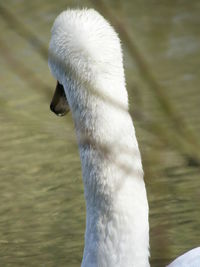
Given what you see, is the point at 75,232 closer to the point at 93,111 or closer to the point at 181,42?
the point at 93,111

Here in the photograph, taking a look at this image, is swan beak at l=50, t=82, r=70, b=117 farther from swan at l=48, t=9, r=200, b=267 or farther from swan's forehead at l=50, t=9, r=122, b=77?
swan's forehead at l=50, t=9, r=122, b=77

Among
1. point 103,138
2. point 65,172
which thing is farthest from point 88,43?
point 65,172

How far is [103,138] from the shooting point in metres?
3.19

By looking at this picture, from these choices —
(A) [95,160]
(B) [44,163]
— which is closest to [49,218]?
(B) [44,163]

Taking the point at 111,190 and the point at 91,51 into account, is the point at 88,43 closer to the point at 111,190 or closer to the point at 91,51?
the point at 91,51

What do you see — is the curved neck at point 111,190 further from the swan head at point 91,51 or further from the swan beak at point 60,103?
the swan beak at point 60,103

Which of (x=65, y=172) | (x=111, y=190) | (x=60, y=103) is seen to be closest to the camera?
(x=111, y=190)

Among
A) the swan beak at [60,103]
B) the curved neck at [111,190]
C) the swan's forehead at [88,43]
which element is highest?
the swan's forehead at [88,43]

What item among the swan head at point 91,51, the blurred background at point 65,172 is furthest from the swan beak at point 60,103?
the swan head at point 91,51

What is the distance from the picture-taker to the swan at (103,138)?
10.3 feet

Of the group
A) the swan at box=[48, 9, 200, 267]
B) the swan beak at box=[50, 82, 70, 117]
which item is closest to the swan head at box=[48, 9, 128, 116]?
the swan at box=[48, 9, 200, 267]

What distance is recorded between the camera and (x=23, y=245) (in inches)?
212

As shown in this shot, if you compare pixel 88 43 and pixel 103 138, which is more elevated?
pixel 88 43

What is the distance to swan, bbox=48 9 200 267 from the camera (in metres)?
3.15
